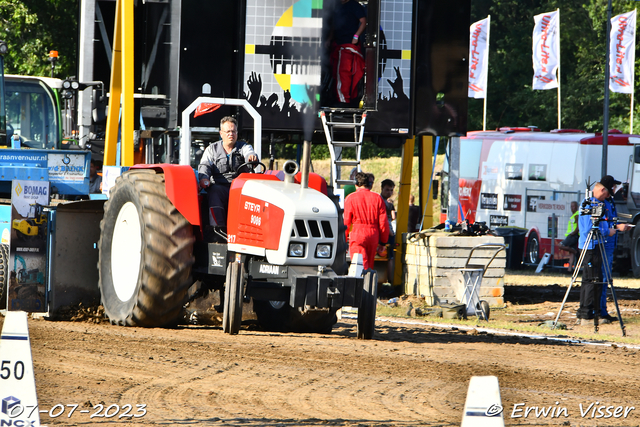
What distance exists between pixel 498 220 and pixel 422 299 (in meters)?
11.2

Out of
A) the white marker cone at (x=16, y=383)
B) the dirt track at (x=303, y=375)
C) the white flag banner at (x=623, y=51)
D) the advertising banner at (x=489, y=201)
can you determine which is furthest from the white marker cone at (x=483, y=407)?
the white flag banner at (x=623, y=51)

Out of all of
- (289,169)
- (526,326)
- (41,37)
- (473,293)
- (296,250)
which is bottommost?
(526,326)

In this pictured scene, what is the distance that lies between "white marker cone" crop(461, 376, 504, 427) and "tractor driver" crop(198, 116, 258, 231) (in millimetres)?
5298

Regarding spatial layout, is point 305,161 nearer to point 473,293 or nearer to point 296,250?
point 296,250

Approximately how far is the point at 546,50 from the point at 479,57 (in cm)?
219

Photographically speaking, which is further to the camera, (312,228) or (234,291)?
(234,291)

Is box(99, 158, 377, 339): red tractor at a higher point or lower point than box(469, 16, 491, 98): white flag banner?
lower

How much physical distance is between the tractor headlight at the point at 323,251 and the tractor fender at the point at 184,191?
3.67ft

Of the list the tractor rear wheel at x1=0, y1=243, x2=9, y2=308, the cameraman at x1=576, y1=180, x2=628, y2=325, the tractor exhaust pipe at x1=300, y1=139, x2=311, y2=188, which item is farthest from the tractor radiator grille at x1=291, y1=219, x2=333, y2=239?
the cameraman at x1=576, y1=180, x2=628, y2=325

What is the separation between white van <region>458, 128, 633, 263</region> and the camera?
2280 centimetres

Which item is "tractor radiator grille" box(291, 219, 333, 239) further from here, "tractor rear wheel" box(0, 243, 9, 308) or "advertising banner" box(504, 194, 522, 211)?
"advertising banner" box(504, 194, 522, 211)

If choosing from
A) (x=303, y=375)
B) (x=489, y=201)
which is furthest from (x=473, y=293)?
(x=489, y=201)

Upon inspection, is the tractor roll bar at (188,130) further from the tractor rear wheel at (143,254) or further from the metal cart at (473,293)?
the metal cart at (473,293)

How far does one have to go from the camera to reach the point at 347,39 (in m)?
13.3
